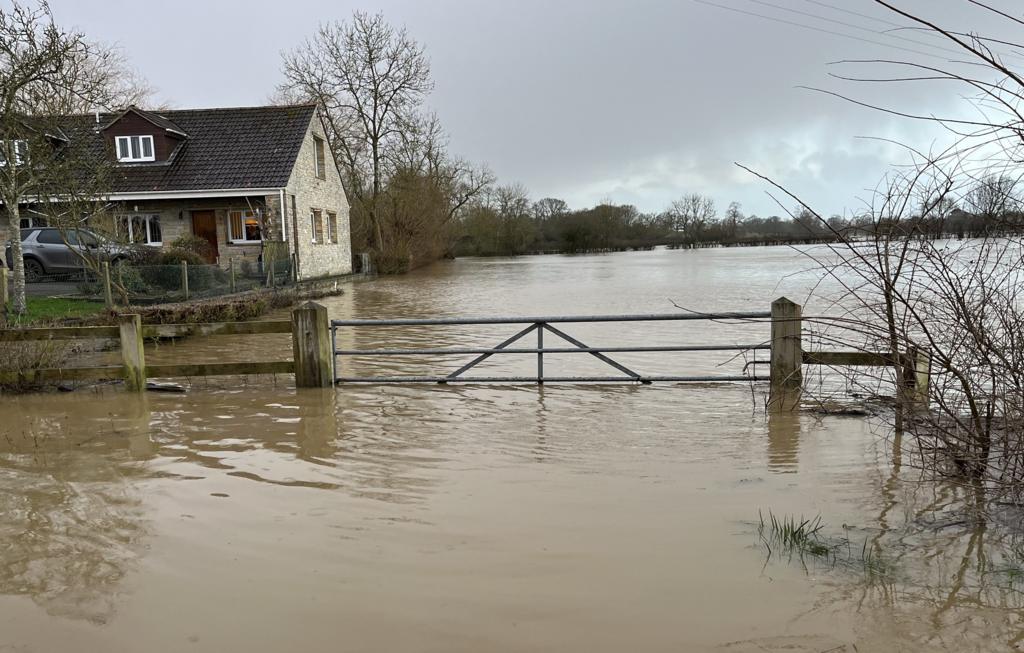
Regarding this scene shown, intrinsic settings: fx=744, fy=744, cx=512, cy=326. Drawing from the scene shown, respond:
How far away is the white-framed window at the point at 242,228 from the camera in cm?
2772

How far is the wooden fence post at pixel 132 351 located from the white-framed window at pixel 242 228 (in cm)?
2010

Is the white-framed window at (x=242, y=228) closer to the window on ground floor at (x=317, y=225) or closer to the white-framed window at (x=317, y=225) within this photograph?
the white-framed window at (x=317, y=225)

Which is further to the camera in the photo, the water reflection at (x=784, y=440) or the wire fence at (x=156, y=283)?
the wire fence at (x=156, y=283)

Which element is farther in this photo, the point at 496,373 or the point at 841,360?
the point at 496,373

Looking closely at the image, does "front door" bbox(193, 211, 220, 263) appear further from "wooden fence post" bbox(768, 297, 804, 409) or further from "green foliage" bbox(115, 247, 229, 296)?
"wooden fence post" bbox(768, 297, 804, 409)

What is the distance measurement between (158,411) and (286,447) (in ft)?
7.52

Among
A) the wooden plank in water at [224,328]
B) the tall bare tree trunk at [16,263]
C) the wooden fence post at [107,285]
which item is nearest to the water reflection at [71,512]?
the wooden plank in water at [224,328]

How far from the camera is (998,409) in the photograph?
14.4ft

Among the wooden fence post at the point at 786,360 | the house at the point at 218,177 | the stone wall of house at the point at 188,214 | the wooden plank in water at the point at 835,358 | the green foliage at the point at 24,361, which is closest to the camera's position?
the wooden plank in water at the point at 835,358

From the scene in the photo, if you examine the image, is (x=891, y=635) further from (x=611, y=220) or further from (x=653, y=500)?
(x=611, y=220)

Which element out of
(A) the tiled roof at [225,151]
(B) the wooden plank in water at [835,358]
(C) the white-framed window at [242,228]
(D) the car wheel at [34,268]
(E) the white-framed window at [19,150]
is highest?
(A) the tiled roof at [225,151]

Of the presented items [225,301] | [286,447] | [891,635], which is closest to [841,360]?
[891,635]

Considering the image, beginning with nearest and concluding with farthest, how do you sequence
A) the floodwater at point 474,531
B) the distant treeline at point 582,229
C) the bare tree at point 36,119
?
A: the floodwater at point 474,531, the bare tree at point 36,119, the distant treeline at point 582,229

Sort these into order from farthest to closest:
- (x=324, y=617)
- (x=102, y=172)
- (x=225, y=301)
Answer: (x=225, y=301) → (x=102, y=172) → (x=324, y=617)
